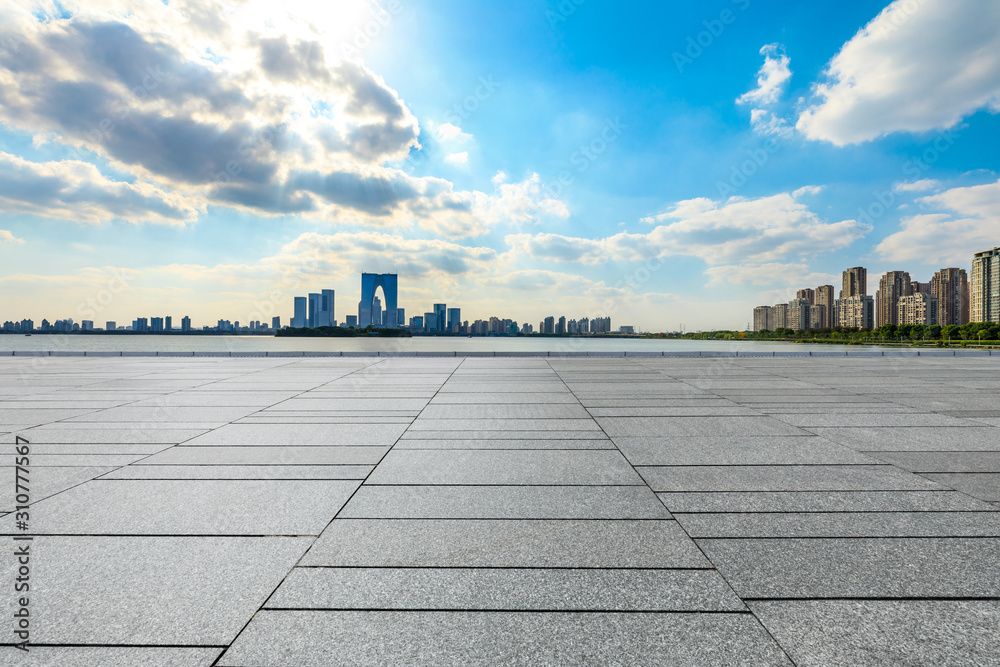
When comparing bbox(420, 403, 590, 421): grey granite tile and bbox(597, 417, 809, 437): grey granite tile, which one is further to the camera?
bbox(420, 403, 590, 421): grey granite tile

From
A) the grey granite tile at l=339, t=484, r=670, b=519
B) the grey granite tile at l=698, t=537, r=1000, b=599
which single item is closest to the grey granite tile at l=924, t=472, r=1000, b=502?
the grey granite tile at l=698, t=537, r=1000, b=599

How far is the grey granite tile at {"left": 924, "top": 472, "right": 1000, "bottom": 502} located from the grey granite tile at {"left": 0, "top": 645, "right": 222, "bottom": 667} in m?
7.37

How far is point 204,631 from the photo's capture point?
2.89m

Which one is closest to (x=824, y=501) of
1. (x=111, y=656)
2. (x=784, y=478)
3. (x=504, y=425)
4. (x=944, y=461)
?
(x=784, y=478)

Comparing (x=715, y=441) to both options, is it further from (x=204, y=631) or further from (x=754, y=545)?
(x=204, y=631)

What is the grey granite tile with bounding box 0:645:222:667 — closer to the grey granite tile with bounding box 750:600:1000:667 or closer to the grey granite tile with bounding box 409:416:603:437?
the grey granite tile with bounding box 750:600:1000:667

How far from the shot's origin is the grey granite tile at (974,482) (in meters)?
5.25

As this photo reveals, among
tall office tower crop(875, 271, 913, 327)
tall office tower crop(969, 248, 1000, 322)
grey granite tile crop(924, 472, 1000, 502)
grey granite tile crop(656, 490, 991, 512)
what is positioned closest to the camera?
grey granite tile crop(656, 490, 991, 512)

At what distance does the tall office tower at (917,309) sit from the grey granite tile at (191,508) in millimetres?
244870

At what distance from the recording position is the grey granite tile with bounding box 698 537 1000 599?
3324mm

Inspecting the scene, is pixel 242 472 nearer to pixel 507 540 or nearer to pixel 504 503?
pixel 504 503

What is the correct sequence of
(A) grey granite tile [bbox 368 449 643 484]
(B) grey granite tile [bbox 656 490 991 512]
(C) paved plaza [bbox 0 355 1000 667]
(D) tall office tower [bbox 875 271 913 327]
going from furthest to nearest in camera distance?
(D) tall office tower [bbox 875 271 913 327] → (A) grey granite tile [bbox 368 449 643 484] → (B) grey granite tile [bbox 656 490 991 512] → (C) paved plaza [bbox 0 355 1000 667]

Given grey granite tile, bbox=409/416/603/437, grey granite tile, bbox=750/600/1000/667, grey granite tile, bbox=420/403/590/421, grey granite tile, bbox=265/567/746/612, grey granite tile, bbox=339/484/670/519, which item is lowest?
grey granite tile, bbox=750/600/1000/667

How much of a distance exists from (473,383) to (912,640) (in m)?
13.0
